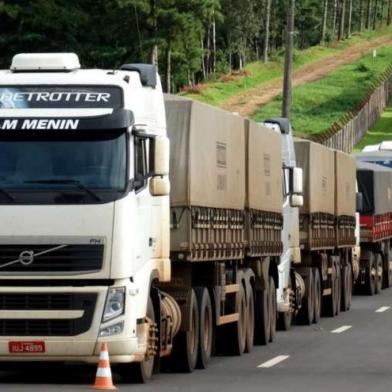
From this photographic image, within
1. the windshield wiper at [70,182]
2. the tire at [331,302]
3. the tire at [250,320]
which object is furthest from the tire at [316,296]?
Result: the windshield wiper at [70,182]

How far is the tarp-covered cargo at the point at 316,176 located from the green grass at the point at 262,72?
2520 inches

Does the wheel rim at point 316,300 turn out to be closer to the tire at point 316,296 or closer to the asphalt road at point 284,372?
the tire at point 316,296

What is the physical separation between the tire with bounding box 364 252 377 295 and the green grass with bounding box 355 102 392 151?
1950 inches

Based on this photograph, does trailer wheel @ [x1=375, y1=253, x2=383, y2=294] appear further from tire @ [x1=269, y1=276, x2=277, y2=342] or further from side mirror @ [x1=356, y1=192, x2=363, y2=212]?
tire @ [x1=269, y1=276, x2=277, y2=342]

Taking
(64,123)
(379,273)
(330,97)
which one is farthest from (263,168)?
(330,97)

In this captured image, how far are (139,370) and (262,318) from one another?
686 cm

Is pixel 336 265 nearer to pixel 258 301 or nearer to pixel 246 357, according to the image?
pixel 258 301

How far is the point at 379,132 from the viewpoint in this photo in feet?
338

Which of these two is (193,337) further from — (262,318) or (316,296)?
(316,296)

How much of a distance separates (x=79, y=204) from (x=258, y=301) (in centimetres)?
805

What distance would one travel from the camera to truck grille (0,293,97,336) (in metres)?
17.7

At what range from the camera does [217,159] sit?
21.8 metres

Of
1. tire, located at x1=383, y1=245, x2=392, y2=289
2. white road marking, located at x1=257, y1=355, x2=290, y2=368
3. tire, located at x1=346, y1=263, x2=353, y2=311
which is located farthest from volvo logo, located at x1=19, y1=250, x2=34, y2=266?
tire, located at x1=383, y1=245, x2=392, y2=289

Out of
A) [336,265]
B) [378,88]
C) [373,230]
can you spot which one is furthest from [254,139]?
[378,88]
